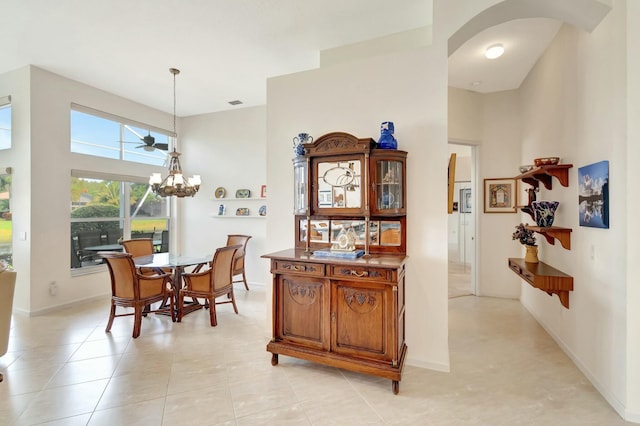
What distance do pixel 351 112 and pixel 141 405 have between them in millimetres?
2990

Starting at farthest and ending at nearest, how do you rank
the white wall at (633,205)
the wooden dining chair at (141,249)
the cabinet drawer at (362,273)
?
1. the wooden dining chair at (141,249)
2. the cabinet drawer at (362,273)
3. the white wall at (633,205)

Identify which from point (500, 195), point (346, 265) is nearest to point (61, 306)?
point (346, 265)

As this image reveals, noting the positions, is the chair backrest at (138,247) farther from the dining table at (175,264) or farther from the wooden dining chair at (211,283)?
the wooden dining chair at (211,283)

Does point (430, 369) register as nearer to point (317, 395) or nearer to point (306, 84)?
point (317, 395)

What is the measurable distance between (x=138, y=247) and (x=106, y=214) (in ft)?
3.20

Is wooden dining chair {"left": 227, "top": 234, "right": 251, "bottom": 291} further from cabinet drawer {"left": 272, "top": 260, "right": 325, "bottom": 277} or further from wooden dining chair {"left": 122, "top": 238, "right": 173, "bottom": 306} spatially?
cabinet drawer {"left": 272, "top": 260, "right": 325, "bottom": 277}

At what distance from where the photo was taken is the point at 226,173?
6027 mm

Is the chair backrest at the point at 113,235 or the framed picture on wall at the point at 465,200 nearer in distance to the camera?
the chair backrest at the point at 113,235

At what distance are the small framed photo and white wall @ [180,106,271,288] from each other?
12.0 ft

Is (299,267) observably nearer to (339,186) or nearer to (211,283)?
(339,186)

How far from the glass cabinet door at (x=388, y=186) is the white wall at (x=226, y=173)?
3.16m

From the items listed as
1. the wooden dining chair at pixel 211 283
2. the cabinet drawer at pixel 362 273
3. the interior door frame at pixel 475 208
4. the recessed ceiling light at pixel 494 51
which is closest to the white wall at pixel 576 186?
the recessed ceiling light at pixel 494 51

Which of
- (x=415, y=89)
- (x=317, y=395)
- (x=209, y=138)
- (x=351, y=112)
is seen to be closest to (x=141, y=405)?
(x=317, y=395)

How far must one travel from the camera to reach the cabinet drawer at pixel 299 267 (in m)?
2.69
